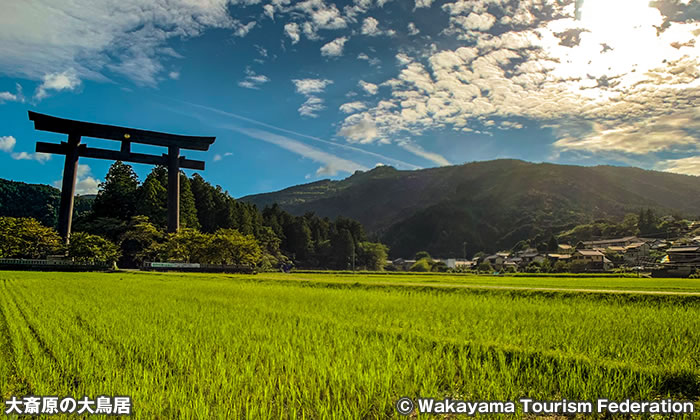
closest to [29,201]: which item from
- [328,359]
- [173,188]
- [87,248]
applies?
[87,248]

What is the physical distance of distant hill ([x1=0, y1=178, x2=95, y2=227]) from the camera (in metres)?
69.4

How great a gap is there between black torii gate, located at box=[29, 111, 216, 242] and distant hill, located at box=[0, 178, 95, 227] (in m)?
45.6

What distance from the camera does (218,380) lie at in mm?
3576

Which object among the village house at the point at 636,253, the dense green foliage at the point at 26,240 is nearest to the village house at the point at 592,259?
the village house at the point at 636,253

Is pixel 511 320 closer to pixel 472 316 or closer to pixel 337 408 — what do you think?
pixel 472 316

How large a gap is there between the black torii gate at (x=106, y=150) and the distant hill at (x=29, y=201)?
45599 millimetres

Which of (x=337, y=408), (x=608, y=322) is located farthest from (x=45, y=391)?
(x=608, y=322)

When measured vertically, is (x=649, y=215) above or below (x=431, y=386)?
above

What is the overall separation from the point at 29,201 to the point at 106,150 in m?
52.8

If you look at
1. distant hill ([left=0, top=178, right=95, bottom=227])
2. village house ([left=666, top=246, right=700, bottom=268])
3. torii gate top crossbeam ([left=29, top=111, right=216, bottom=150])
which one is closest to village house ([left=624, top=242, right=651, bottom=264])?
village house ([left=666, top=246, right=700, bottom=268])

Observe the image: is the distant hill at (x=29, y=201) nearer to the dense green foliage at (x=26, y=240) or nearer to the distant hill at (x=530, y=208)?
the dense green foliage at (x=26, y=240)

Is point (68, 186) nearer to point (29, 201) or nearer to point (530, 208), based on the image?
point (29, 201)

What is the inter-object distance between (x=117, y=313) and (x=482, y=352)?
22.8 ft

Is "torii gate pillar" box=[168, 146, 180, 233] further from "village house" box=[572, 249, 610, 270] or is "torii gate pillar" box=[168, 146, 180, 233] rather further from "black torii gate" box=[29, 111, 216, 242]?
"village house" box=[572, 249, 610, 270]
